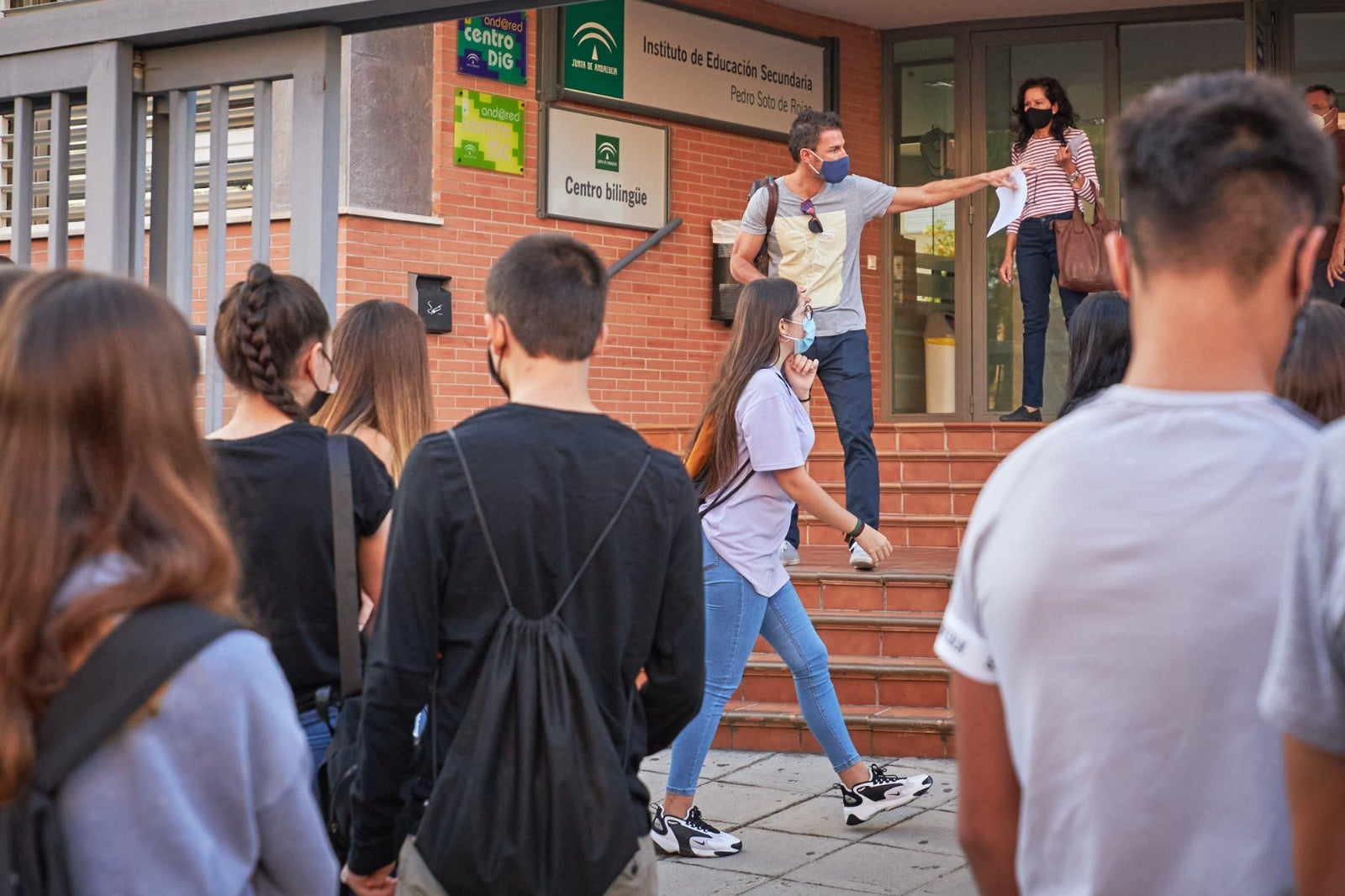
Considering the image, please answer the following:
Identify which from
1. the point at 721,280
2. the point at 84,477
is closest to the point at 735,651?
the point at 84,477

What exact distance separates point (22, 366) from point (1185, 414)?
123cm

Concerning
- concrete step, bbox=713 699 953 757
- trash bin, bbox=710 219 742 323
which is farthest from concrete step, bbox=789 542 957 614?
trash bin, bbox=710 219 742 323

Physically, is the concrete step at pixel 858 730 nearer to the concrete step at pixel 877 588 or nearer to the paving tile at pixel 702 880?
the concrete step at pixel 877 588

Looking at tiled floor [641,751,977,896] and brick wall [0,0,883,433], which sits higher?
brick wall [0,0,883,433]

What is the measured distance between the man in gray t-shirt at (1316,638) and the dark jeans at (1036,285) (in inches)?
336

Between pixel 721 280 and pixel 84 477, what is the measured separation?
32.5ft

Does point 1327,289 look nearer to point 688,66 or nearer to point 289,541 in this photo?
point 688,66

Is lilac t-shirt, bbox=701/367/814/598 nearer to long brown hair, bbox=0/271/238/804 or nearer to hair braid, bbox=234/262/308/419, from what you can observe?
hair braid, bbox=234/262/308/419

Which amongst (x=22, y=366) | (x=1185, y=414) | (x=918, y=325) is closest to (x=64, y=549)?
(x=22, y=366)

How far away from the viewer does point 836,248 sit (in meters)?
7.29

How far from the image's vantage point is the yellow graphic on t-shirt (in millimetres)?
7293

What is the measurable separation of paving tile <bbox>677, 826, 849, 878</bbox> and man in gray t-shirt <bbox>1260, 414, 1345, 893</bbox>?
12.2ft

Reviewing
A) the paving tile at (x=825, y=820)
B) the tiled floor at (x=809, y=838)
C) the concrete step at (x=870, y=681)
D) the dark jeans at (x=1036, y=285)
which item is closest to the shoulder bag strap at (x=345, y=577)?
the tiled floor at (x=809, y=838)

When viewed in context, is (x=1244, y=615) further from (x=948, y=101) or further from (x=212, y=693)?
(x=948, y=101)
